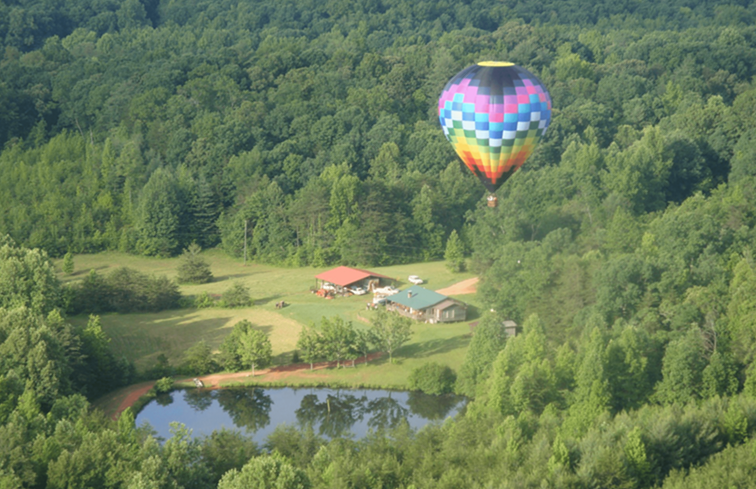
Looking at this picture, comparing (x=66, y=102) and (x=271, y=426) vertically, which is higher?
(x=66, y=102)

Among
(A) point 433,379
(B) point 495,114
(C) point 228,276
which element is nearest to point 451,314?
(A) point 433,379

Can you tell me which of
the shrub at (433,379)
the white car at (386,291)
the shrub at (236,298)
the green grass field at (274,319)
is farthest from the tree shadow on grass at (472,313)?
the shrub at (236,298)

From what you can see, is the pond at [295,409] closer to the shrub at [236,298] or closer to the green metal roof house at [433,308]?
the green metal roof house at [433,308]

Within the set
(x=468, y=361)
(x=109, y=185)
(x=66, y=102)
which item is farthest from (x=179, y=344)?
(x=66, y=102)

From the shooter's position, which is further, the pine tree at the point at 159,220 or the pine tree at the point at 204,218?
the pine tree at the point at 204,218

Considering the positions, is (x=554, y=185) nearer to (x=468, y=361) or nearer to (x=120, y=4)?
(x=468, y=361)
